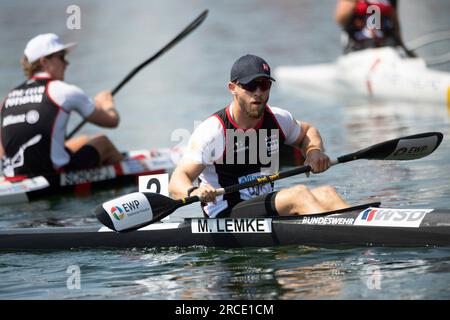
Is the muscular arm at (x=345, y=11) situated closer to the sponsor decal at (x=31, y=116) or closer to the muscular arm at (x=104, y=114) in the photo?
the muscular arm at (x=104, y=114)

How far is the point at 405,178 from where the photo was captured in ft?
38.1

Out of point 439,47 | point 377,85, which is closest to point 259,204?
point 377,85

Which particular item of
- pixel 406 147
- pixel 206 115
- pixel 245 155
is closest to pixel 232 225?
pixel 245 155

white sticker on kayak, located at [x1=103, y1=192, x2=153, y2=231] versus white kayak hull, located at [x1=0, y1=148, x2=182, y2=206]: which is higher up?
white kayak hull, located at [x1=0, y1=148, x2=182, y2=206]

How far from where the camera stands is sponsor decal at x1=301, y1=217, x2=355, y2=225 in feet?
27.8

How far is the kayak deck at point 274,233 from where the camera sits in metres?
8.24

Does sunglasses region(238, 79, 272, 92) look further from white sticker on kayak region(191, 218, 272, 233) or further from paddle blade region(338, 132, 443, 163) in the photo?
paddle blade region(338, 132, 443, 163)

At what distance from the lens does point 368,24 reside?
18.0m

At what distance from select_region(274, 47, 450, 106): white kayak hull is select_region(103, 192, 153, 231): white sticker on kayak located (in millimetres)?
8254

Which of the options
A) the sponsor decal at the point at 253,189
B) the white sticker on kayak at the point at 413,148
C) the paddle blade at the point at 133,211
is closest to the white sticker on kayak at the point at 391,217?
the sponsor decal at the point at 253,189

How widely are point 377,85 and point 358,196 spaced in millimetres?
6965

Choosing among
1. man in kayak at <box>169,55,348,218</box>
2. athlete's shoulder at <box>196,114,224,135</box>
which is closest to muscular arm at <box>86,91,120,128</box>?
man in kayak at <box>169,55,348,218</box>

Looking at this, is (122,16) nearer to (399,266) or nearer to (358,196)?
(358,196)

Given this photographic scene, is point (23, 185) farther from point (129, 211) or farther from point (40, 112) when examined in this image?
point (129, 211)
